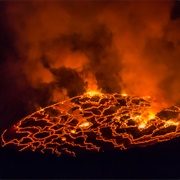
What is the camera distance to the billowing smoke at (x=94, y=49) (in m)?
2.17

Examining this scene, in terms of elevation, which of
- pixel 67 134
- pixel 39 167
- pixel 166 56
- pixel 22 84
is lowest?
pixel 39 167

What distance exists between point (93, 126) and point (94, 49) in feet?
1.59

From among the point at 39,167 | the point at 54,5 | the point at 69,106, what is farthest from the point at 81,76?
the point at 39,167

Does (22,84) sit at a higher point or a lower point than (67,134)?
higher

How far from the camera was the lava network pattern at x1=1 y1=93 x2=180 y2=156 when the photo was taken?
2.02 meters

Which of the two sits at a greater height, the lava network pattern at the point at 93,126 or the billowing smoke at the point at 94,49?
the billowing smoke at the point at 94,49

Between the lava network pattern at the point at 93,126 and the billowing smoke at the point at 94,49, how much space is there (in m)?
0.13

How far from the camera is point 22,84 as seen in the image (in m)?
2.14

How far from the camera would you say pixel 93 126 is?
2154 millimetres

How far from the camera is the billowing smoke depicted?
2.17 meters

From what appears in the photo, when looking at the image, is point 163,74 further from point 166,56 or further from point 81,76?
point 81,76

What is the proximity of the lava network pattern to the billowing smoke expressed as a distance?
0.41 feet

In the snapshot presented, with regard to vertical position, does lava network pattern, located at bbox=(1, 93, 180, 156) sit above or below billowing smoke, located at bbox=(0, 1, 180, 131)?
below

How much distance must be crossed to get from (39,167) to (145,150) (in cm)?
68
